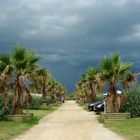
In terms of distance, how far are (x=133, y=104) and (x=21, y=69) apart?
9.04 metres

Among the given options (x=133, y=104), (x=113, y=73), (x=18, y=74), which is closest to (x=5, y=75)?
(x=18, y=74)

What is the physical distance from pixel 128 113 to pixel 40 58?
7.78 m

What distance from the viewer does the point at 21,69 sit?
32969 millimetres

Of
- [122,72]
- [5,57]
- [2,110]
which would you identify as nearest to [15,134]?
[2,110]

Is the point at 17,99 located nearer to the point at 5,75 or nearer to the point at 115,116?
the point at 5,75

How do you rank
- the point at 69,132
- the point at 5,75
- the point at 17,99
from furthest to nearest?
the point at 17,99, the point at 5,75, the point at 69,132

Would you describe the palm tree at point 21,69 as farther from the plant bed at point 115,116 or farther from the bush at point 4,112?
the plant bed at point 115,116

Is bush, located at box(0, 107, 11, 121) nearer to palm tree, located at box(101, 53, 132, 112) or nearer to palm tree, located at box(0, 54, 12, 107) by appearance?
palm tree, located at box(0, 54, 12, 107)

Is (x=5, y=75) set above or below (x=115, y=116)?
above

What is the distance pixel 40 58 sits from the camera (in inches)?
1314

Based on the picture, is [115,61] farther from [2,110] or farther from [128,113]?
[2,110]

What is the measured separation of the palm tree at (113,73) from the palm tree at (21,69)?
5325 mm

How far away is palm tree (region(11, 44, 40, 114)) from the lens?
1291 inches

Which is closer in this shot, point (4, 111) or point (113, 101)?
point (4, 111)
